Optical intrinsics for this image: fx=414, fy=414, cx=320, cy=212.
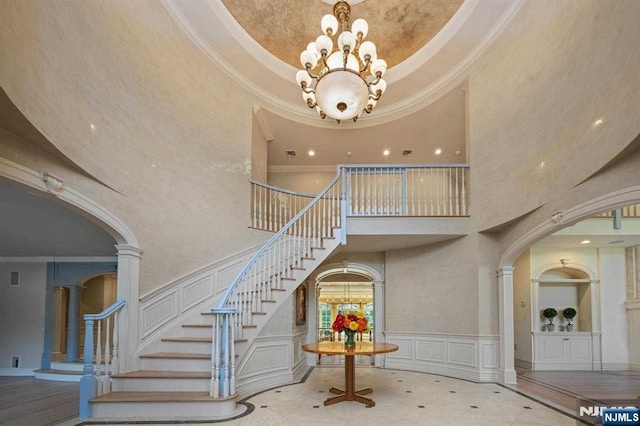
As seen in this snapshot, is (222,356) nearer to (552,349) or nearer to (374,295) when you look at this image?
(374,295)

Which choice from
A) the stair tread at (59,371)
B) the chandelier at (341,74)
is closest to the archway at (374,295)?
the chandelier at (341,74)

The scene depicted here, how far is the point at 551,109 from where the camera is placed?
552 centimetres

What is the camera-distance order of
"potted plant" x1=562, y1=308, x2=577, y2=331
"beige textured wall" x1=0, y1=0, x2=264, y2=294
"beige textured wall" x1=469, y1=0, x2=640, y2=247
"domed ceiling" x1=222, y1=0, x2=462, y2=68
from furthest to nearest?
"potted plant" x1=562, y1=308, x2=577, y2=331 → "domed ceiling" x1=222, y1=0, x2=462, y2=68 → "beige textured wall" x1=469, y1=0, x2=640, y2=247 → "beige textured wall" x1=0, y1=0, x2=264, y2=294

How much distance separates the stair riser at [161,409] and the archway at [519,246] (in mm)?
4684

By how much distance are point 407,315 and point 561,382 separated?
9.69 ft

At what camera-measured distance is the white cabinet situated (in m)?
8.67

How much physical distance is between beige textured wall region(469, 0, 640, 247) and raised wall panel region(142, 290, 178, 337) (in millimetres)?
5301

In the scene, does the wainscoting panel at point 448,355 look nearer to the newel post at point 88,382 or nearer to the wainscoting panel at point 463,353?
the wainscoting panel at point 463,353

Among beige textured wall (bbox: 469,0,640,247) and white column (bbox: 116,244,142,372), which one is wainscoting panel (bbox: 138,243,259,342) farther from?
beige textured wall (bbox: 469,0,640,247)

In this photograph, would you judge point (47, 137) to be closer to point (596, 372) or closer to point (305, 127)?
point (305, 127)

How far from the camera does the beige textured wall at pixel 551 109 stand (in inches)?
165

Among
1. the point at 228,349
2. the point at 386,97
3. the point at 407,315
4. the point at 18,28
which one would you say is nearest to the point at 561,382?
the point at 407,315

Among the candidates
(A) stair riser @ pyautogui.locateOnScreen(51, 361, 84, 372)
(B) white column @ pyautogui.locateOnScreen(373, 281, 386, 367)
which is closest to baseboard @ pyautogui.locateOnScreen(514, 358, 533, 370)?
(B) white column @ pyautogui.locateOnScreen(373, 281, 386, 367)

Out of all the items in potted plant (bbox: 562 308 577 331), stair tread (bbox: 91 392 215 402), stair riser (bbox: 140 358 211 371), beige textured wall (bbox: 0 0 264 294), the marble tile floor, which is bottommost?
the marble tile floor
